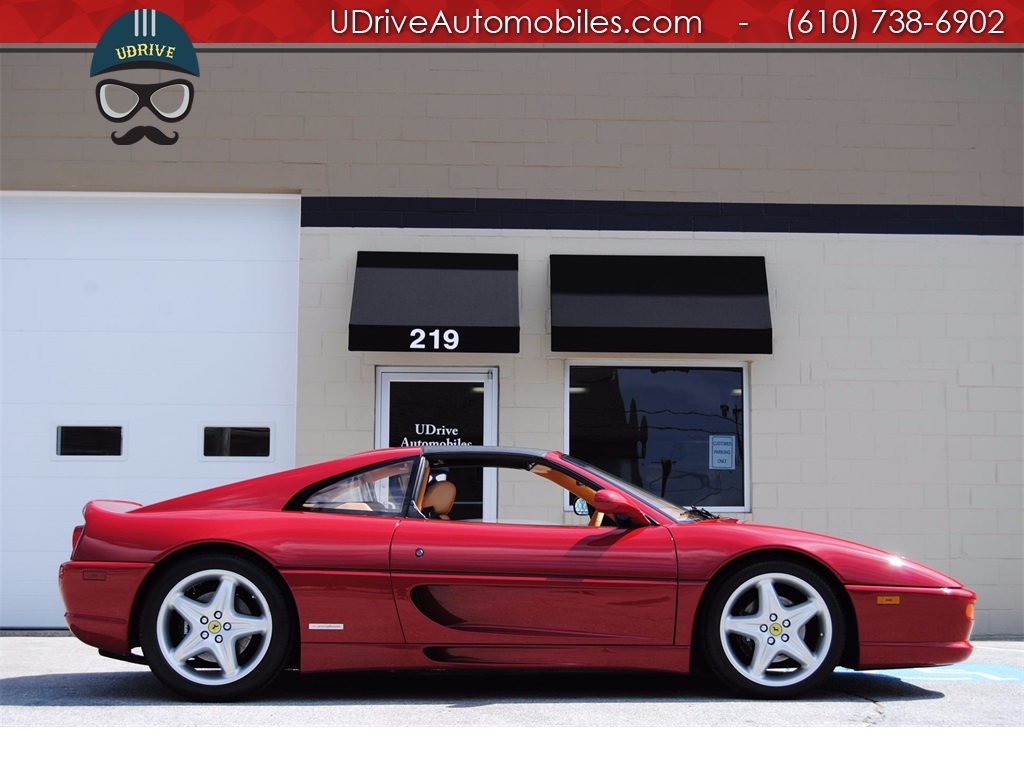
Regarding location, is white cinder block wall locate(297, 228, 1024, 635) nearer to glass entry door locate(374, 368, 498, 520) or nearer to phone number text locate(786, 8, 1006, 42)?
glass entry door locate(374, 368, 498, 520)

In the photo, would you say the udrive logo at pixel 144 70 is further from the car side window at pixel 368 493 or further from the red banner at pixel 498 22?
the car side window at pixel 368 493

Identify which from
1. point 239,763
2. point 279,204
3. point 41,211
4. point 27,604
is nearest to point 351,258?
point 279,204

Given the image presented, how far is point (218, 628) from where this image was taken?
5.29 metres

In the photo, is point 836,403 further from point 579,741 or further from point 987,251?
point 579,741

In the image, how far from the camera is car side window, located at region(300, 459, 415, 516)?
5621mm

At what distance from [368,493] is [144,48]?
20.0ft

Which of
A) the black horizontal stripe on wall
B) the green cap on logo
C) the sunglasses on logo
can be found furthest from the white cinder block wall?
the green cap on logo

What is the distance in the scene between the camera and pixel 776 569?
5.36 meters

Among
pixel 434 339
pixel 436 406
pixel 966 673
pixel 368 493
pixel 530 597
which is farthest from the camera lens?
pixel 436 406

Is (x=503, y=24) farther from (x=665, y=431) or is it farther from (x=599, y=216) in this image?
(x=665, y=431)

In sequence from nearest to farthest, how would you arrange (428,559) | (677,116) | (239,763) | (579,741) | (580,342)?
(239,763)
(579,741)
(428,559)
(580,342)
(677,116)

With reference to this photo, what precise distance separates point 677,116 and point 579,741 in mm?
6768

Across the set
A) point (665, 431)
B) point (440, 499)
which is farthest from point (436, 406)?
point (440, 499)

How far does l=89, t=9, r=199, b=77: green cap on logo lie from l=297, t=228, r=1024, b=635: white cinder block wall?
202 cm
